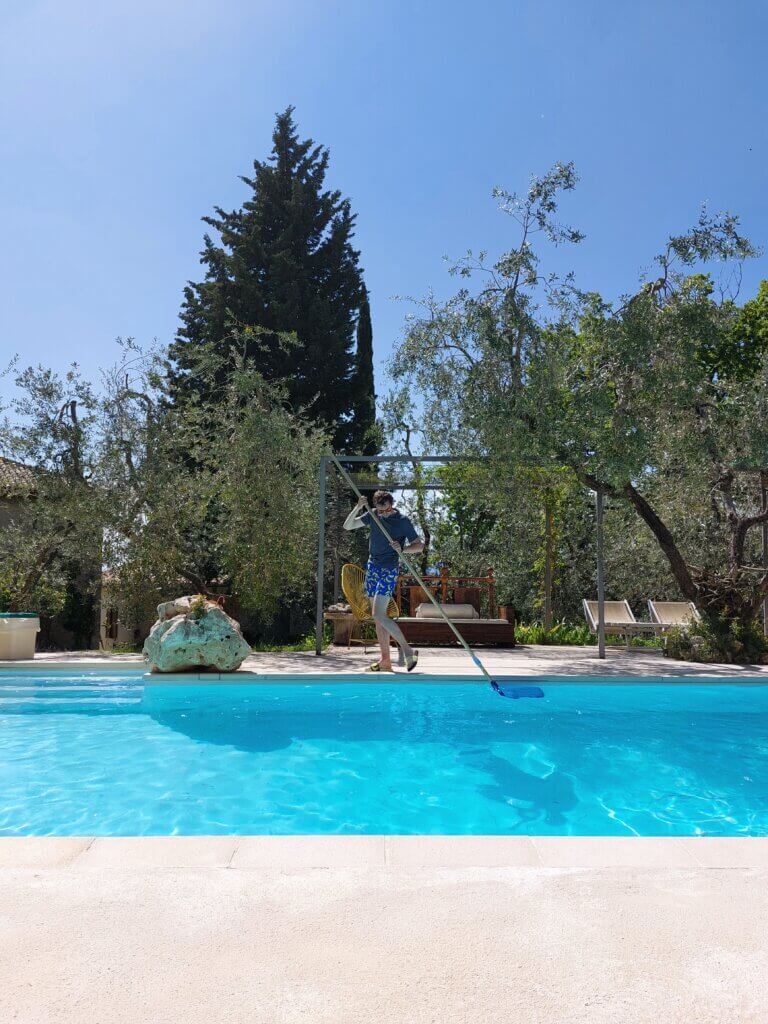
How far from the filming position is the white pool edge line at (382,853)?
2475 millimetres

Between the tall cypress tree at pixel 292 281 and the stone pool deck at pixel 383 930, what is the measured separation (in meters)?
17.8

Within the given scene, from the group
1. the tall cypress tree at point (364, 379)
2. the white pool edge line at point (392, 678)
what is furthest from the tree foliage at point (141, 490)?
the tall cypress tree at point (364, 379)

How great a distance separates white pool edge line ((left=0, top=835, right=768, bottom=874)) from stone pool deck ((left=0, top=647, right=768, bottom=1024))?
1 cm

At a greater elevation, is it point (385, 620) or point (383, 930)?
point (385, 620)

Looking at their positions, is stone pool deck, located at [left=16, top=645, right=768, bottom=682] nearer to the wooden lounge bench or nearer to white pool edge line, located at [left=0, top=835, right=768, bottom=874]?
the wooden lounge bench

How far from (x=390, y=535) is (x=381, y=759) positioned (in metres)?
2.98

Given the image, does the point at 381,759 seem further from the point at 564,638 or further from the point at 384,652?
the point at 564,638

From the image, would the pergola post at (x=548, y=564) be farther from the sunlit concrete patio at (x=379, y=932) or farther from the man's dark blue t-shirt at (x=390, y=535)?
the sunlit concrete patio at (x=379, y=932)

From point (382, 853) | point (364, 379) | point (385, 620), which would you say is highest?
point (364, 379)

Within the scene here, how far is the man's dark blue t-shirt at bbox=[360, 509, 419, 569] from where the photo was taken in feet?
25.2

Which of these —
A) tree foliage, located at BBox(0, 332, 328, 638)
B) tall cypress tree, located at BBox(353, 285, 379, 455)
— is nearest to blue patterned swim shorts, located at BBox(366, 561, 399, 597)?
tree foliage, located at BBox(0, 332, 328, 638)

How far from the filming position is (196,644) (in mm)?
7660

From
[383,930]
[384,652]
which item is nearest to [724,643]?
[384,652]

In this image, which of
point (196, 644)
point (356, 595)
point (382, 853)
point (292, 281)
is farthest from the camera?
point (292, 281)
